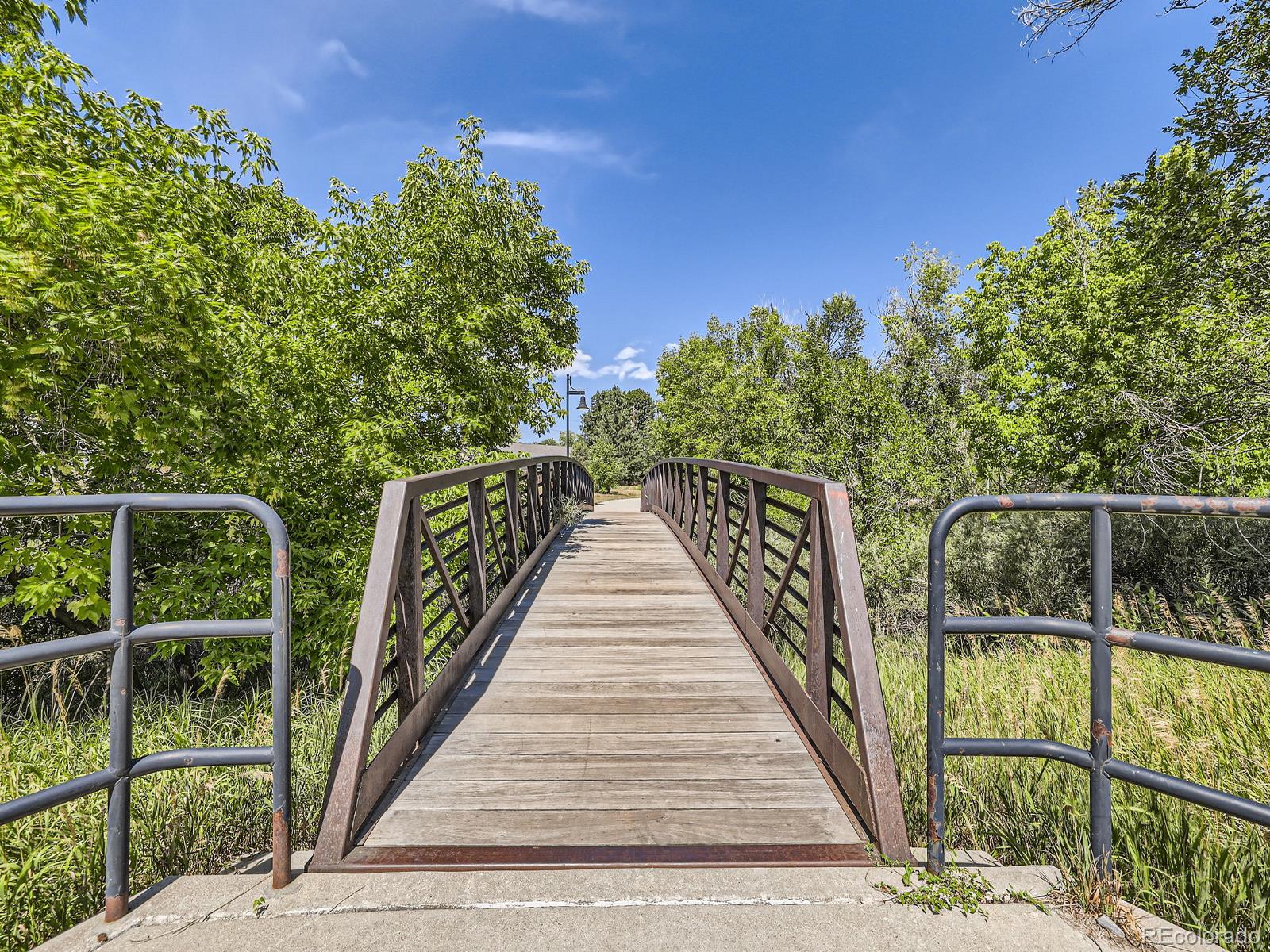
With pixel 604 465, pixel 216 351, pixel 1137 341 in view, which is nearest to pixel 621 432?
pixel 604 465

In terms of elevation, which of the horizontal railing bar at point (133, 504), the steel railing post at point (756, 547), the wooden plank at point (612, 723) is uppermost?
the horizontal railing bar at point (133, 504)

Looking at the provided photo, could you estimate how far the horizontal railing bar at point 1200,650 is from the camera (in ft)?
4.62

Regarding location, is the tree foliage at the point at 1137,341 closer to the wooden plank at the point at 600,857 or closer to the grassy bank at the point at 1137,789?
the grassy bank at the point at 1137,789

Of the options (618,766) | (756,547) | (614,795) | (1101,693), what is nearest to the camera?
(1101,693)

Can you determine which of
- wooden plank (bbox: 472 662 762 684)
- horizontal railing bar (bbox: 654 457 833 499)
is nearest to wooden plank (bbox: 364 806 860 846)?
wooden plank (bbox: 472 662 762 684)

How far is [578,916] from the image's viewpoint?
1.61 m

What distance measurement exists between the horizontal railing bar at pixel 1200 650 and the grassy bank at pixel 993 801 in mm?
760

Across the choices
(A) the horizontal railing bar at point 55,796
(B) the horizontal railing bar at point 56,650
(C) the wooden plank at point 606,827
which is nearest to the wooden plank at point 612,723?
(C) the wooden plank at point 606,827

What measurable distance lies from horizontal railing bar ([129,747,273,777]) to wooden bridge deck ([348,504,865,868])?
54cm

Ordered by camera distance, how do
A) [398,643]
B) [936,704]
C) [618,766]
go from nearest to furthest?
[936,704]
[618,766]
[398,643]

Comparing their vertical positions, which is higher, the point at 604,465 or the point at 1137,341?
the point at 1137,341

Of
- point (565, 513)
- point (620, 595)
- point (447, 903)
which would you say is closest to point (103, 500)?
point (447, 903)

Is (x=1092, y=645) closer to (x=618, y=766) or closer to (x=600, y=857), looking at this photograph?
(x=600, y=857)

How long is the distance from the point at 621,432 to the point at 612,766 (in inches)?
1961
